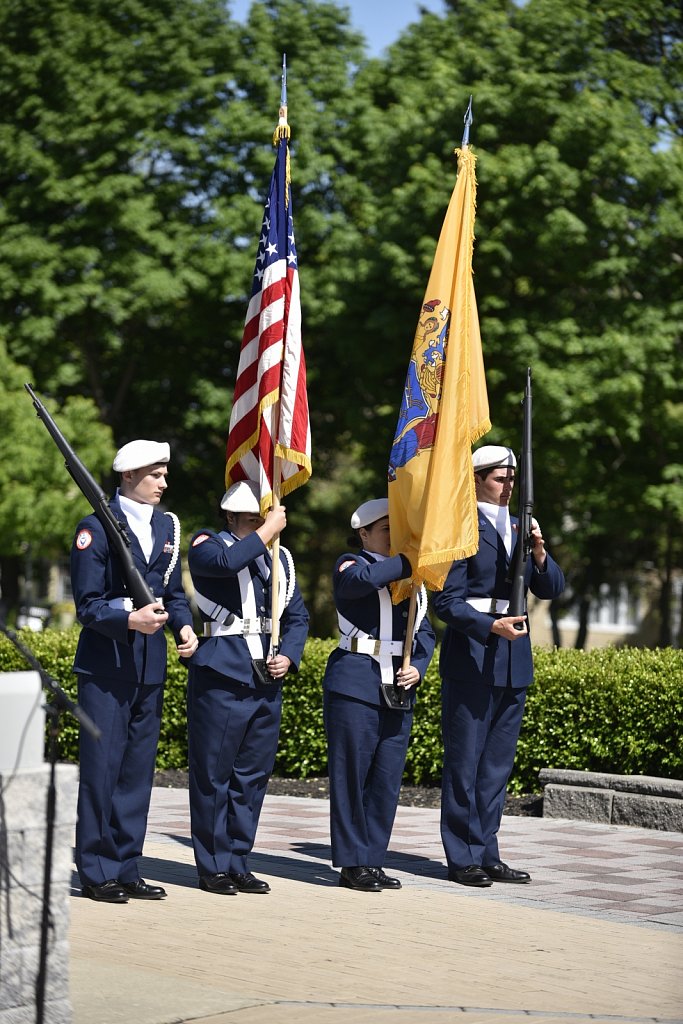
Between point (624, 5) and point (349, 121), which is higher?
point (624, 5)

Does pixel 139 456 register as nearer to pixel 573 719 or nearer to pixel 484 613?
pixel 484 613

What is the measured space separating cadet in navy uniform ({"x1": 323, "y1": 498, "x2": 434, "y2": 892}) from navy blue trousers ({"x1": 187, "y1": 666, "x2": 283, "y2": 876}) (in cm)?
40

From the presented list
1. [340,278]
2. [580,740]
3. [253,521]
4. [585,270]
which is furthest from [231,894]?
[340,278]

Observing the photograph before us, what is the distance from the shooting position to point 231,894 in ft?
24.0

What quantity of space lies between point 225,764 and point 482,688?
141cm

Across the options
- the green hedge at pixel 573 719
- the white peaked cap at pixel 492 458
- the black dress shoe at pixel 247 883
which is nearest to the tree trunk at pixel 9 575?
the green hedge at pixel 573 719

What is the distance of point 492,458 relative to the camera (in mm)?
8102

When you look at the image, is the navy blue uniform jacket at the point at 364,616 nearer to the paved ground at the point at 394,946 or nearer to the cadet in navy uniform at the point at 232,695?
the cadet in navy uniform at the point at 232,695

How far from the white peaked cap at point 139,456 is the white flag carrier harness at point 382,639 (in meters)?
1.16

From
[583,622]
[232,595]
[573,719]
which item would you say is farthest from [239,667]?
[583,622]

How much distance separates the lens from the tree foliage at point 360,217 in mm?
24062

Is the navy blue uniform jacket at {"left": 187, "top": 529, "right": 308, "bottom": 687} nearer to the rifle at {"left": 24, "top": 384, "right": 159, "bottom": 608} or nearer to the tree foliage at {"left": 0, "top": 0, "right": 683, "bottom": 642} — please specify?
the rifle at {"left": 24, "top": 384, "right": 159, "bottom": 608}

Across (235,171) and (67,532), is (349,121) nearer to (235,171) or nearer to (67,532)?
(235,171)

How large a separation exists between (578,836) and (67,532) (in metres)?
20.1
